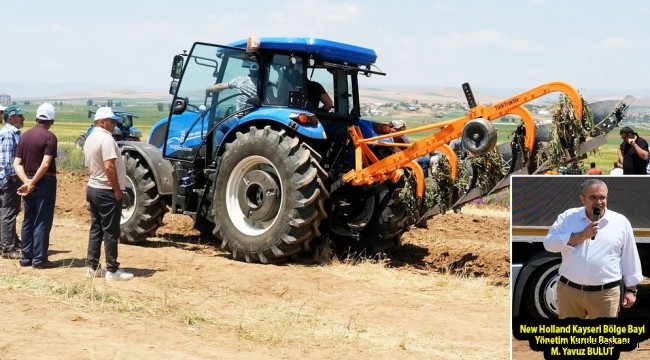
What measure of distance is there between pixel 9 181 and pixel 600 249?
724 centimetres

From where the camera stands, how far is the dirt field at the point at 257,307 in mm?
6383

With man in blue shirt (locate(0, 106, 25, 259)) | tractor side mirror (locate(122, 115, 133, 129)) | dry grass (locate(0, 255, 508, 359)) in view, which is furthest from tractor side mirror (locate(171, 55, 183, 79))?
tractor side mirror (locate(122, 115, 133, 129))

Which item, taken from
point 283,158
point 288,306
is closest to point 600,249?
point 288,306

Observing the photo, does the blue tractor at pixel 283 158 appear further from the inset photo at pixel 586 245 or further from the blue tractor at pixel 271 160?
the inset photo at pixel 586 245

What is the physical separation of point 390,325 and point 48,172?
415cm

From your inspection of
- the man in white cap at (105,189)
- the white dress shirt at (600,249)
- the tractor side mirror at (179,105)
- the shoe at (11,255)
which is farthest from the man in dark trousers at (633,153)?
the shoe at (11,255)

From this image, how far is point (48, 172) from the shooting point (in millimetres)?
9375

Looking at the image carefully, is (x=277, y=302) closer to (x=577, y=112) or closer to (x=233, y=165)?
(x=233, y=165)

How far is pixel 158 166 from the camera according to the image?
11273mm

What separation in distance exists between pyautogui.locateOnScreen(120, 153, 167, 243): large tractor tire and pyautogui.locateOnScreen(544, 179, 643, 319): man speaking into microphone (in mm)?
7295

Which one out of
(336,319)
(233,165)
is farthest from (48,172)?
(336,319)

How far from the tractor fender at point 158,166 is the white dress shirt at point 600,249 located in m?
7.29

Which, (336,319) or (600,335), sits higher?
(600,335)

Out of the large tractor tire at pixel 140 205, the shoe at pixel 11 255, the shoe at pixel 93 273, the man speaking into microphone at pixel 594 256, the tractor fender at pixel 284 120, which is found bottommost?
the shoe at pixel 11 255
